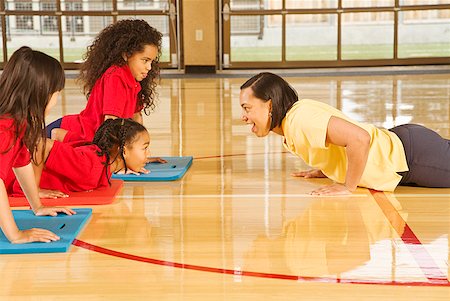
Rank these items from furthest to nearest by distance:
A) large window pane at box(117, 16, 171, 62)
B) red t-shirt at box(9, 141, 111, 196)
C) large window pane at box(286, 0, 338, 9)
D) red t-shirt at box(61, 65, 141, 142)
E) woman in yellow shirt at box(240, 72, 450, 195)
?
large window pane at box(286, 0, 338, 9)
large window pane at box(117, 16, 171, 62)
red t-shirt at box(61, 65, 141, 142)
red t-shirt at box(9, 141, 111, 196)
woman in yellow shirt at box(240, 72, 450, 195)

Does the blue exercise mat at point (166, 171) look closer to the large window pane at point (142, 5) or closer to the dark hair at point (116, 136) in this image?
the dark hair at point (116, 136)

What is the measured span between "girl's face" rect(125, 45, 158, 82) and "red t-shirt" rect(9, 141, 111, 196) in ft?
1.86

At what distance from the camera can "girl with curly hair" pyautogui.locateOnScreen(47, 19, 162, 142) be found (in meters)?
3.72

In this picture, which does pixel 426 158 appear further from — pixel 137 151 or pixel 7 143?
pixel 7 143

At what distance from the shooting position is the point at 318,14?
992 cm

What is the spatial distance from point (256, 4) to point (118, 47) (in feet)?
20.5

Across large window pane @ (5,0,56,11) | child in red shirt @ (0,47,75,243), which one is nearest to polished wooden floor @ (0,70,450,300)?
child in red shirt @ (0,47,75,243)

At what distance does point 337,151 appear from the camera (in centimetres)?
333

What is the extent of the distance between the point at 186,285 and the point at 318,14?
8.01 m

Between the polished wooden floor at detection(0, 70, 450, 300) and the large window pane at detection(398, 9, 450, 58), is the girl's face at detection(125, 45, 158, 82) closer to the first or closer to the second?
the polished wooden floor at detection(0, 70, 450, 300)

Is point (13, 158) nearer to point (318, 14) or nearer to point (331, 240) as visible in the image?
point (331, 240)

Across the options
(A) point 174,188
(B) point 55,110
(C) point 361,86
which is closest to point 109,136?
(A) point 174,188

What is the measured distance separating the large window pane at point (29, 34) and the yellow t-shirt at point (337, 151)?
7.15 meters

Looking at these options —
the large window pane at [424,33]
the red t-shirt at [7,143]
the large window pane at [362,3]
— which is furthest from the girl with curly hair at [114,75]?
the large window pane at [424,33]
